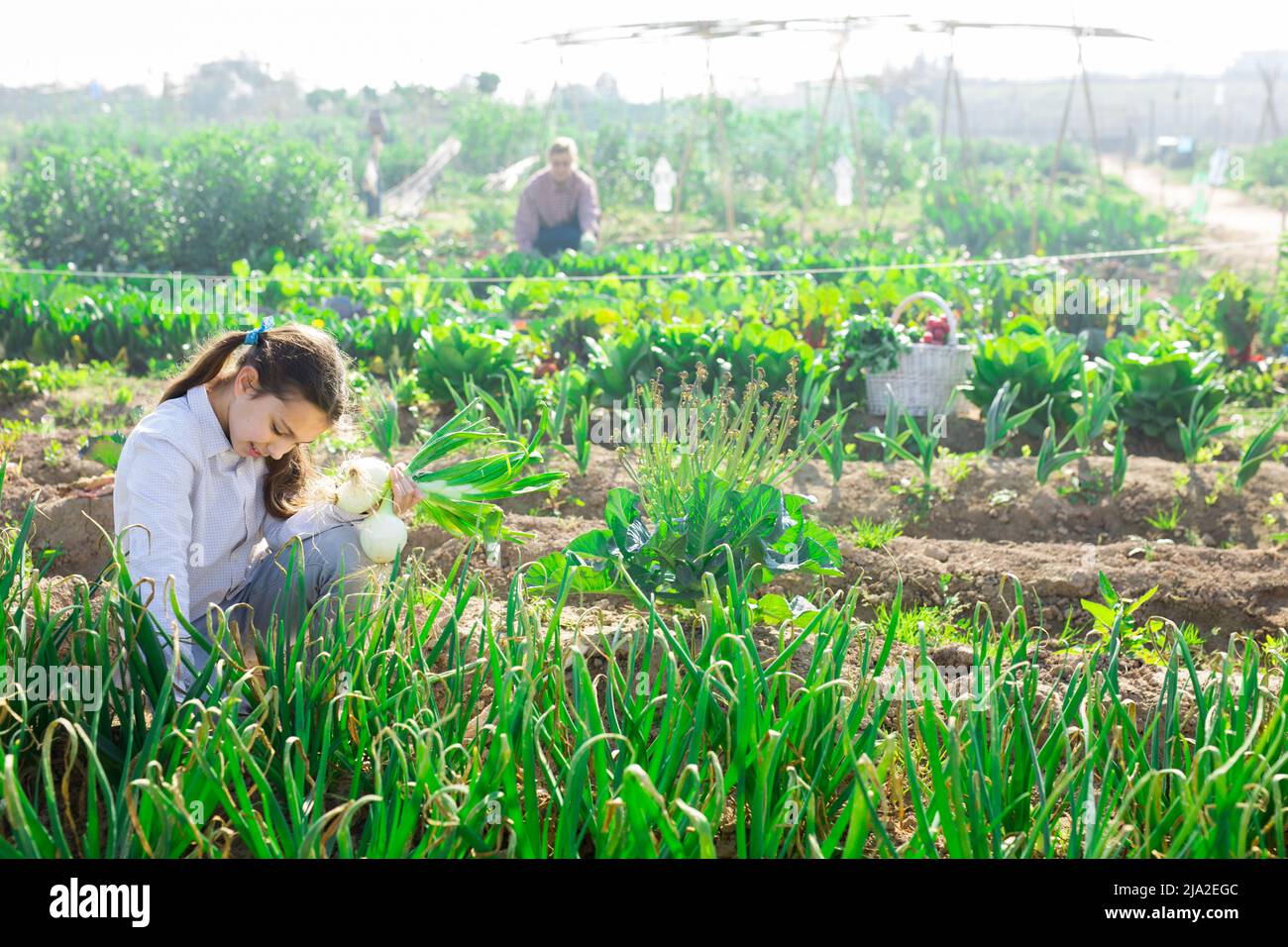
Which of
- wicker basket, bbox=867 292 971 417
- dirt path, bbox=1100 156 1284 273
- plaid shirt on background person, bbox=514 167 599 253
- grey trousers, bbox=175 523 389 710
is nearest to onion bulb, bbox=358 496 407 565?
grey trousers, bbox=175 523 389 710

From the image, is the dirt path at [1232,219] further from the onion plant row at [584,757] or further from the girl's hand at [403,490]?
the onion plant row at [584,757]

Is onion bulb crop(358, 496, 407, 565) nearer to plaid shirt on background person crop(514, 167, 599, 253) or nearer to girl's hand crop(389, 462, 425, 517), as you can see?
girl's hand crop(389, 462, 425, 517)

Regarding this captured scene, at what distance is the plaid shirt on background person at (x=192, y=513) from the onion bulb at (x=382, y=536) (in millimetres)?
105

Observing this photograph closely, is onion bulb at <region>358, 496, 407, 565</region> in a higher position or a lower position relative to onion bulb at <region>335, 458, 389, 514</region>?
lower

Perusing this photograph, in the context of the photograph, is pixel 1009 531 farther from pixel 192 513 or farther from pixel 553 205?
pixel 553 205

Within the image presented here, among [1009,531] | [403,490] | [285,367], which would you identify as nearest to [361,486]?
[403,490]

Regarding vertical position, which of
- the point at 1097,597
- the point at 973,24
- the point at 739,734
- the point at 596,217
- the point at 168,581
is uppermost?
the point at 973,24

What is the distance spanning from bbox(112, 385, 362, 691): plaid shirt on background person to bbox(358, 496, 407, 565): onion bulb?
11cm

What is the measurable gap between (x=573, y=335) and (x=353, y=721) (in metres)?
3.95

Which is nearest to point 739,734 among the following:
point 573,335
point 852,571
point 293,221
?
point 852,571

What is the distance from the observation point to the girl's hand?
9.23 feet

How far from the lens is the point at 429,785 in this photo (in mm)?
1831

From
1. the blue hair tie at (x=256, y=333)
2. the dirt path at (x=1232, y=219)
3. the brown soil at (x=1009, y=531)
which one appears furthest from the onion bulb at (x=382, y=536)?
the dirt path at (x=1232, y=219)

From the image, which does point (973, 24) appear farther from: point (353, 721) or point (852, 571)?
point (353, 721)
